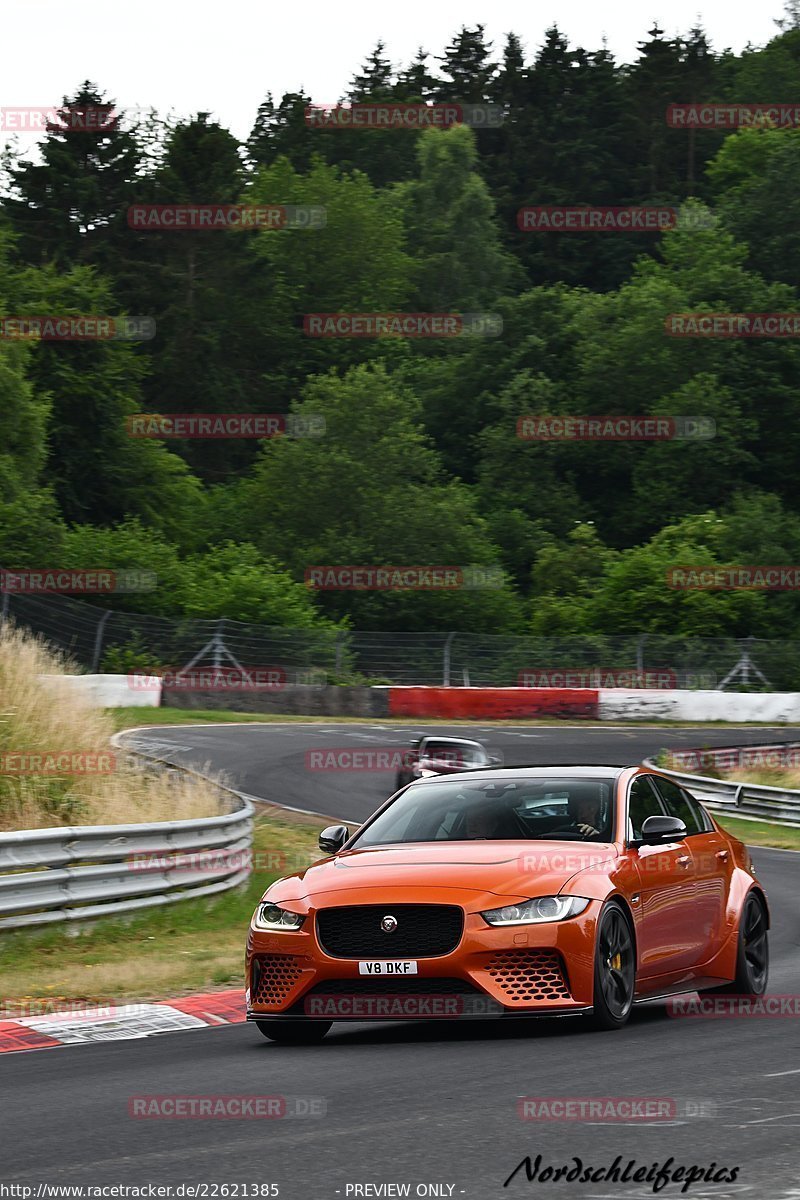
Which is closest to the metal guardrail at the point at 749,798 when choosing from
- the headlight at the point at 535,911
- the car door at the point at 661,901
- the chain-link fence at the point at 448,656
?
the chain-link fence at the point at 448,656

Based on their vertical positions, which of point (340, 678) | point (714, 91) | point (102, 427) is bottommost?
point (340, 678)

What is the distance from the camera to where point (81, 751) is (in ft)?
55.1

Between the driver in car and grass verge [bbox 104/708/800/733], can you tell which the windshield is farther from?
grass verge [bbox 104/708/800/733]

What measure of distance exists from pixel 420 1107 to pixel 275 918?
97.6 inches

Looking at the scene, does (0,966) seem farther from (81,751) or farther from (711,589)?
(711,589)

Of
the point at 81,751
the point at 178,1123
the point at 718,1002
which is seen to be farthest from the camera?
the point at 81,751

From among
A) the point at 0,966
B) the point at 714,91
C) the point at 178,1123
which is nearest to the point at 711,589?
the point at 0,966

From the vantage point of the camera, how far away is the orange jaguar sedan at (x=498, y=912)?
8977 mm

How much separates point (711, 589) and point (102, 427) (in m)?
25.3

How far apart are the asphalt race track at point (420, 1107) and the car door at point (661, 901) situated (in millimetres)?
353

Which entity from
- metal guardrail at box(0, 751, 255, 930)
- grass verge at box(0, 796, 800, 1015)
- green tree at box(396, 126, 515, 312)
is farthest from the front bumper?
green tree at box(396, 126, 515, 312)

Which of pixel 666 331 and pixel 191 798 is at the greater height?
pixel 666 331

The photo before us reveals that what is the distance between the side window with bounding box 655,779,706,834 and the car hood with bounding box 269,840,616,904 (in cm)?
132

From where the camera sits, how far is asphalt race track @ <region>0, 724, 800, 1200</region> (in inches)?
234
